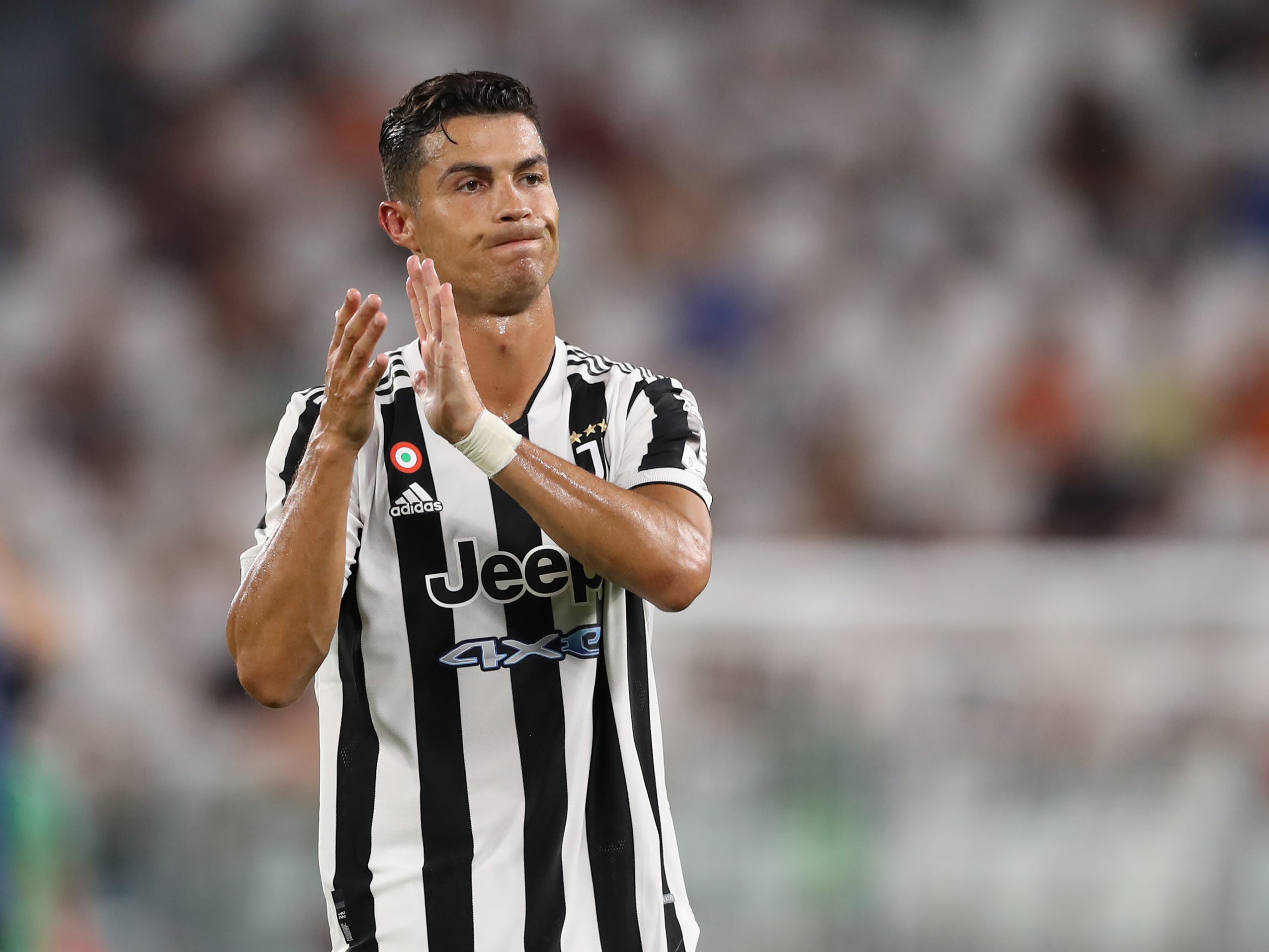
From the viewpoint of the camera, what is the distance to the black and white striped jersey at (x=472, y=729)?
243cm

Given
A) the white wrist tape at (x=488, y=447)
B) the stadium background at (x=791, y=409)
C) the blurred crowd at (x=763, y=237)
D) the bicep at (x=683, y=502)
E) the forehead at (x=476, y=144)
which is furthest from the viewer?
the blurred crowd at (x=763, y=237)

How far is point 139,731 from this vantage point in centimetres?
601

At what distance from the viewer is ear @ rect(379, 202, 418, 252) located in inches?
102

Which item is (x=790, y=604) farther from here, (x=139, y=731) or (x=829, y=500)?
(x=139, y=731)

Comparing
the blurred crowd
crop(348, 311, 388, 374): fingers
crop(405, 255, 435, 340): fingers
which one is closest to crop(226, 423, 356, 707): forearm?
crop(348, 311, 388, 374): fingers

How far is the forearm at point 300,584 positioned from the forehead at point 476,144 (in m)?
0.57

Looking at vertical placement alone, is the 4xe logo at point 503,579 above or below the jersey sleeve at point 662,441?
below

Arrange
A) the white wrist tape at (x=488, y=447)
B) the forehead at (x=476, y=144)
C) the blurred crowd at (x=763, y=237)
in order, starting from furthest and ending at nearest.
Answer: the blurred crowd at (x=763, y=237)
the forehead at (x=476, y=144)
the white wrist tape at (x=488, y=447)

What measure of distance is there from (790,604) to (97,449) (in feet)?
11.4

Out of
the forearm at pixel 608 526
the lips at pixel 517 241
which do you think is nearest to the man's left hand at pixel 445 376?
the forearm at pixel 608 526

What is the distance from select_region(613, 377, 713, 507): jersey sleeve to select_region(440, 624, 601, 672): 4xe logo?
11.7 inches

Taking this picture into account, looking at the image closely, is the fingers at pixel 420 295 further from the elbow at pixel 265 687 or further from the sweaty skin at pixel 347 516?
the elbow at pixel 265 687

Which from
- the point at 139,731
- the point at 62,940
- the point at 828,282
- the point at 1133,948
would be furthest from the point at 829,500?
the point at 62,940

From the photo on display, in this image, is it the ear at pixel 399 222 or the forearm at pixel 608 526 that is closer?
the forearm at pixel 608 526
